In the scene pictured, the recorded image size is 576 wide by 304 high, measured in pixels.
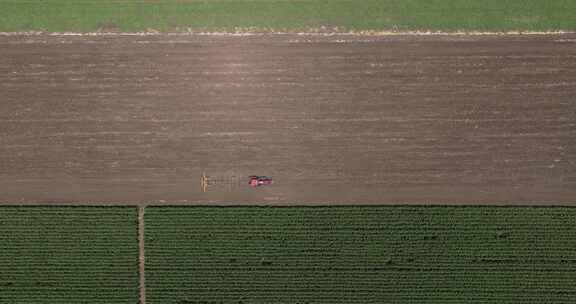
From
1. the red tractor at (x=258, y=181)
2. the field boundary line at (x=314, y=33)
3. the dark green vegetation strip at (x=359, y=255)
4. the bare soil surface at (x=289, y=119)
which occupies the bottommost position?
the dark green vegetation strip at (x=359, y=255)

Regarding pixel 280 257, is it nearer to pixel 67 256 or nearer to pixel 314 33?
pixel 67 256

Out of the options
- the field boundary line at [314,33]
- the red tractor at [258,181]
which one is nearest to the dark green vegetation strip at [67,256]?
the red tractor at [258,181]

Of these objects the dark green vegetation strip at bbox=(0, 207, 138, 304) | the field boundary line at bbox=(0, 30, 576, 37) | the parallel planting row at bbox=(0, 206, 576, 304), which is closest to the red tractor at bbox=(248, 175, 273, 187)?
the parallel planting row at bbox=(0, 206, 576, 304)

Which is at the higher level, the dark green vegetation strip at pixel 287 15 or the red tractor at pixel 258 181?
the dark green vegetation strip at pixel 287 15

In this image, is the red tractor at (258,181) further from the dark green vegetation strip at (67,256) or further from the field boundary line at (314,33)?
the field boundary line at (314,33)

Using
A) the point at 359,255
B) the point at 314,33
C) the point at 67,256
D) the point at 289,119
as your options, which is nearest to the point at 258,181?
the point at 289,119
